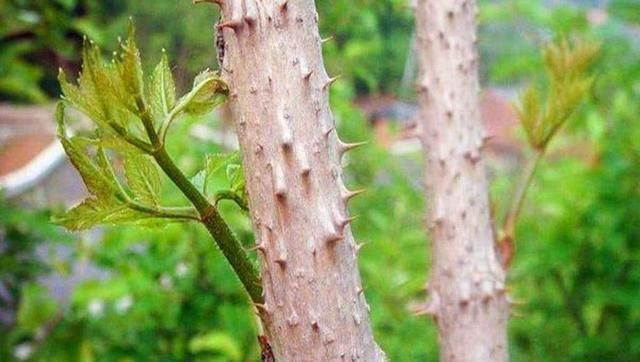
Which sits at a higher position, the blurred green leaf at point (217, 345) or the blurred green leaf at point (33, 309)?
the blurred green leaf at point (33, 309)

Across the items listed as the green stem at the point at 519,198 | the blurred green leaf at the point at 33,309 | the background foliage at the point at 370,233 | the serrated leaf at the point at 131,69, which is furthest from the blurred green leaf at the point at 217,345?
the serrated leaf at the point at 131,69

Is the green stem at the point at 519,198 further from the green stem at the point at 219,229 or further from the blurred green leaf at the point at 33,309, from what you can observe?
the blurred green leaf at the point at 33,309

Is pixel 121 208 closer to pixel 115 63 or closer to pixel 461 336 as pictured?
pixel 115 63

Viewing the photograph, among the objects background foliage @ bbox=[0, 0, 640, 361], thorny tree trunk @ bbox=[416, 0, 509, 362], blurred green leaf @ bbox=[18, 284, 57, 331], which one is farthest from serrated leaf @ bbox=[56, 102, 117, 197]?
blurred green leaf @ bbox=[18, 284, 57, 331]

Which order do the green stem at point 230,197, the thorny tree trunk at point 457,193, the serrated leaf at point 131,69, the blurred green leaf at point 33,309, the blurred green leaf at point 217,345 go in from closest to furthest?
1. the serrated leaf at point 131,69
2. the green stem at point 230,197
3. the thorny tree trunk at point 457,193
4. the blurred green leaf at point 217,345
5. the blurred green leaf at point 33,309

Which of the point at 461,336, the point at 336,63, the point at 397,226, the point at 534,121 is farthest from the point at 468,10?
the point at 397,226

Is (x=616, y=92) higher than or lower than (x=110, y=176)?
higher

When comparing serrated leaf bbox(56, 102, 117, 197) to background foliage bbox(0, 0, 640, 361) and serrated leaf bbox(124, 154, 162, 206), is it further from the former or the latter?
background foliage bbox(0, 0, 640, 361)

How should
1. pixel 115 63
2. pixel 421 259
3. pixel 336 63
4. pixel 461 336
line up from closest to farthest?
pixel 115 63, pixel 461 336, pixel 336 63, pixel 421 259
